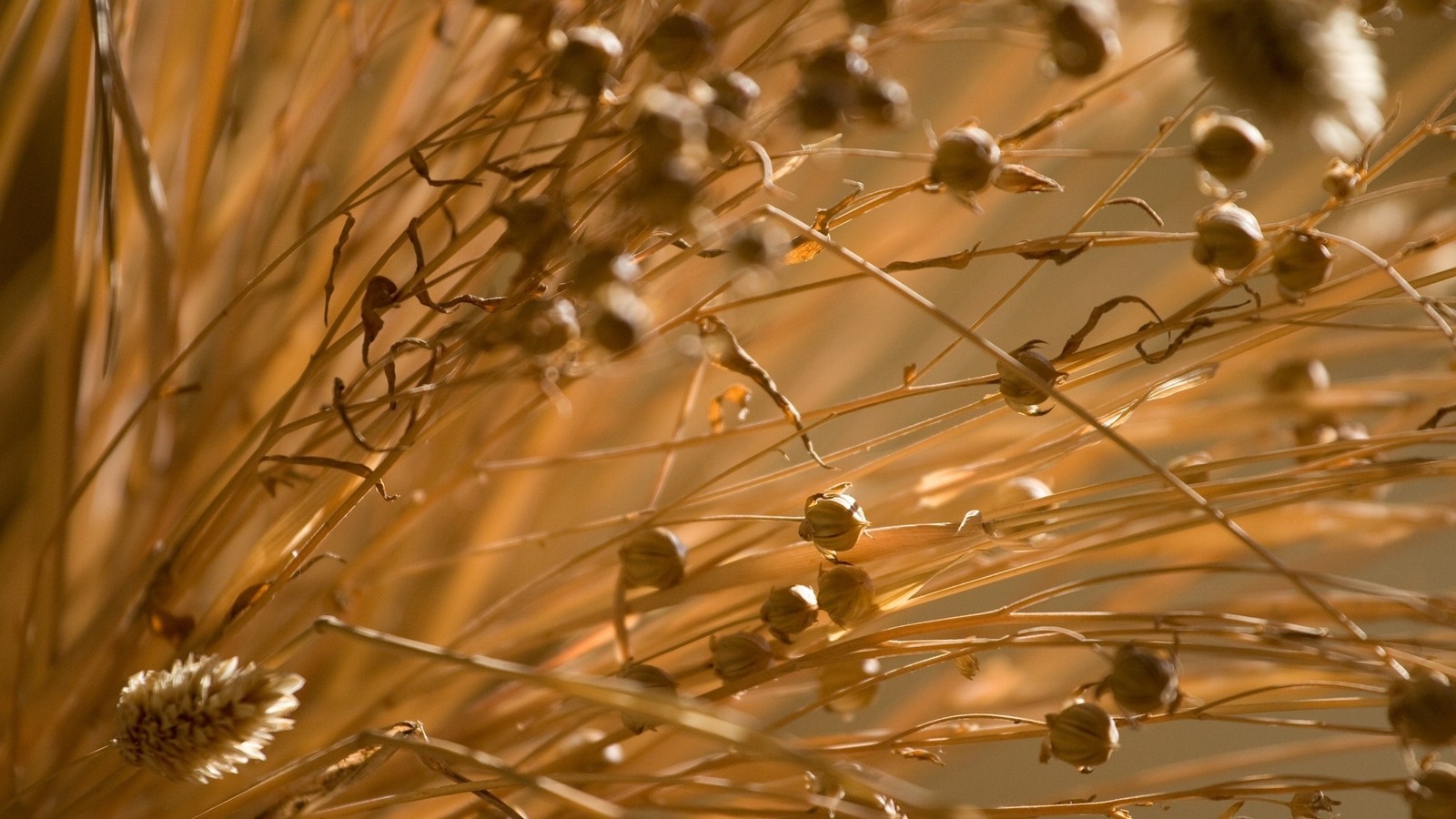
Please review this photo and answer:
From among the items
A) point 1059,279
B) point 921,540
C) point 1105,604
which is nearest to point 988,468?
point 921,540

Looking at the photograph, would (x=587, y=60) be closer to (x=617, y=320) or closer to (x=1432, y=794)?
(x=617, y=320)

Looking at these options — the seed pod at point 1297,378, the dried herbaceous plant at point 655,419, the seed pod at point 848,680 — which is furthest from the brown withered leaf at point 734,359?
the seed pod at point 1297,378

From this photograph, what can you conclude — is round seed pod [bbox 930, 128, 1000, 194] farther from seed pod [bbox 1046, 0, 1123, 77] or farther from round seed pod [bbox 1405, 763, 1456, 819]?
round seed pod [bbox 1405, 763, 1456, 819]

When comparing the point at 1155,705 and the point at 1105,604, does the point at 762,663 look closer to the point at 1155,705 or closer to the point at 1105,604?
the point at 1155,705

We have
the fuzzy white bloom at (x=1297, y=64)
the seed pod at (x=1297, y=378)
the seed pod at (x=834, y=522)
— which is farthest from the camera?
the seed pod at (x=1297, y=378)

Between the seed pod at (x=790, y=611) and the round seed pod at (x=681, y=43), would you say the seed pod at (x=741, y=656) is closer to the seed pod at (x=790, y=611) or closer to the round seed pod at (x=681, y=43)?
the seed pod at (x=790, y=611)

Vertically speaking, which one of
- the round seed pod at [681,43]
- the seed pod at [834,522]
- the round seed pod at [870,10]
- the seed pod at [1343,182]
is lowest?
the seed pod at [834,522]
